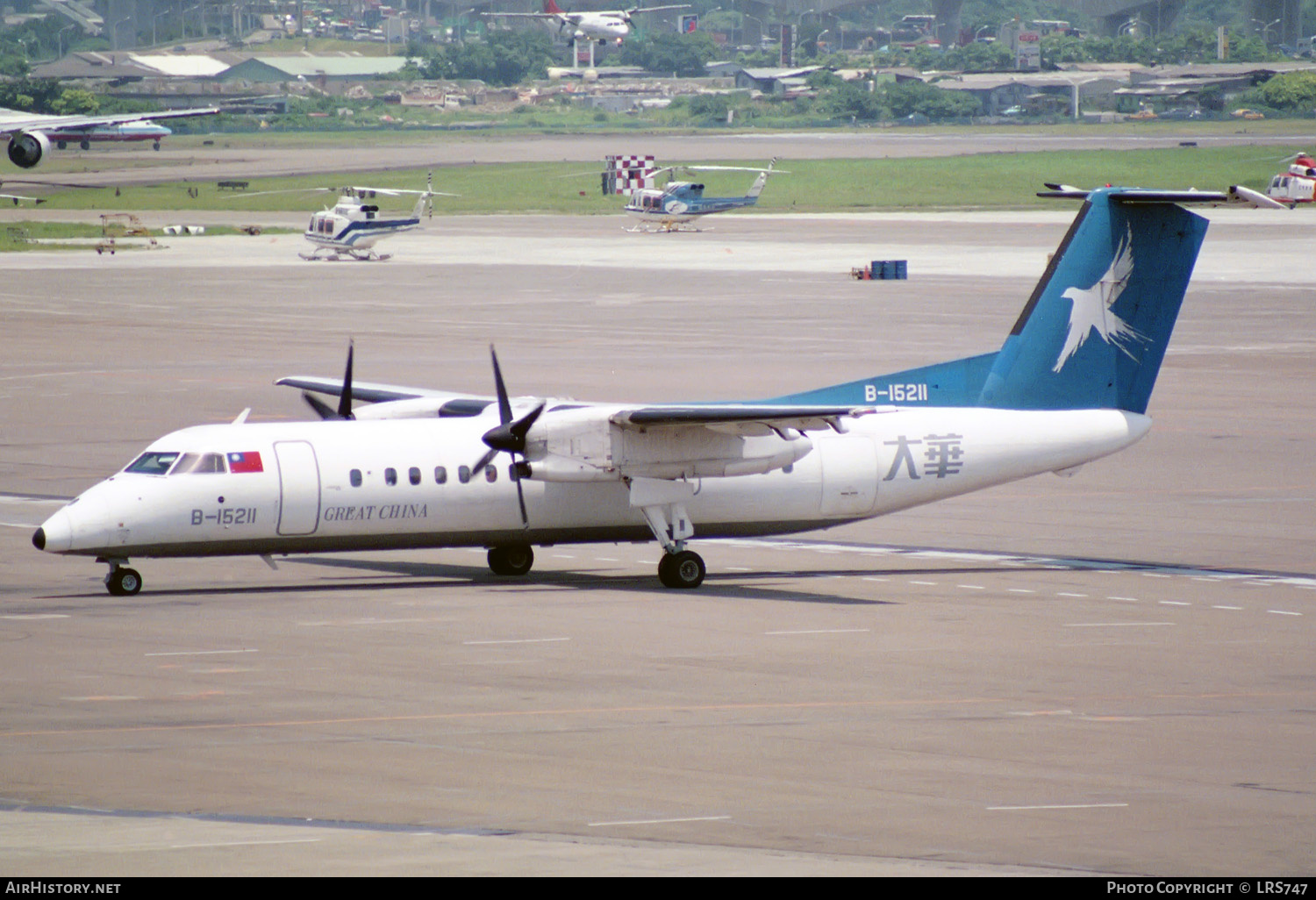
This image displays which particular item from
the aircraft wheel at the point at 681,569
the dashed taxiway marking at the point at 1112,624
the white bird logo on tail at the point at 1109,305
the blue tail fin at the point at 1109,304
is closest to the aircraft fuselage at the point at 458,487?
the blue tail fin at the point at 1109,304

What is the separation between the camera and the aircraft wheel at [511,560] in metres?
27.5

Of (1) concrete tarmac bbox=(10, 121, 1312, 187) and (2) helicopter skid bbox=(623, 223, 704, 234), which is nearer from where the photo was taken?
(2) helicopter skid bbox=(623, 223, 704, 234)

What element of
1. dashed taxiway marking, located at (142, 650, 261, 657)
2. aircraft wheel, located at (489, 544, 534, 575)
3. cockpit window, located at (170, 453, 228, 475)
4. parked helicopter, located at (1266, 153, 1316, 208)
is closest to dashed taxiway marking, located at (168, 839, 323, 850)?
dashed taxiway marking, located at (142, 650, 261, 657)

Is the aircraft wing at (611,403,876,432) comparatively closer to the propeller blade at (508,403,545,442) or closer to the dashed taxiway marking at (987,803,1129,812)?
the propeller blade at (508,403,545,442)

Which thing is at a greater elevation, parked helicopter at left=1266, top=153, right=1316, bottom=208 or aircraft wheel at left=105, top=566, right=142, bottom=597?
aircraft wheel at left=105, top=566, right=142, bottom=597

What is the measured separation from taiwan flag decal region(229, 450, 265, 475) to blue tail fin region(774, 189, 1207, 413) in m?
8.79

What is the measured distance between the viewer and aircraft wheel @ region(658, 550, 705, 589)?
86.6 feet

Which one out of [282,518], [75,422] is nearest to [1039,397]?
[282,518]

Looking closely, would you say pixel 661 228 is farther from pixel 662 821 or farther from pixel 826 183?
pixel 662 821

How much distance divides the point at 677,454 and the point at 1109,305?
296 inches

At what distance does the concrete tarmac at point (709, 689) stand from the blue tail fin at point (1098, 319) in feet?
8.13

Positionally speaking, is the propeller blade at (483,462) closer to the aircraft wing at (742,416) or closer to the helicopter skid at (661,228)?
the aircraft wing at (742,416)

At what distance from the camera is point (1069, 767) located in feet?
54.0

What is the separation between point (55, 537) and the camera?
78.4 ft
